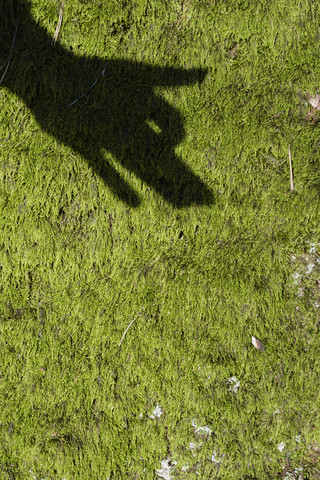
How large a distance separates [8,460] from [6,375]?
557mm

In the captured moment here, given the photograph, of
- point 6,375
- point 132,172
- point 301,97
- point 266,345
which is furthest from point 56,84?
point 266,345

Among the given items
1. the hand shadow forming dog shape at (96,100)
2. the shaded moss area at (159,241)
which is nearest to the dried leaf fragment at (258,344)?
the shaded moss area at (159,241)

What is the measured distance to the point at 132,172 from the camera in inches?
92.3

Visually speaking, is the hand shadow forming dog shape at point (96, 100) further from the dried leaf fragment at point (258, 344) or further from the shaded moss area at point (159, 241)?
the dried leaf fragment at point (258, 344)

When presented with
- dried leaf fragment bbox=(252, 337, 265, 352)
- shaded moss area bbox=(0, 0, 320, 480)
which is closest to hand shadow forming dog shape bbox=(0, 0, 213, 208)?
shaded moss area bbox=(0, 0, 320, 480)

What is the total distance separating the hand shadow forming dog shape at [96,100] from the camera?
2.32 metres

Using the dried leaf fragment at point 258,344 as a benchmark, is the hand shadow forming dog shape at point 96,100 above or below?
above

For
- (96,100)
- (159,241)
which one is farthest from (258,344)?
(96,100)

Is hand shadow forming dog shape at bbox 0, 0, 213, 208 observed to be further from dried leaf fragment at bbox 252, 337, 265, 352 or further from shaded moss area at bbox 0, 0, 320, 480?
dried leaf fragment at bbox 252, 337, 265, 352

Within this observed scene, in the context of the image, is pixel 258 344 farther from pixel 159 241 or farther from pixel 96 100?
pixel 96 100

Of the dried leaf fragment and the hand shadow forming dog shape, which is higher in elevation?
the hand shadow forming dog shape

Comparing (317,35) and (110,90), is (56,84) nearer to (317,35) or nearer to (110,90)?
(110,90)

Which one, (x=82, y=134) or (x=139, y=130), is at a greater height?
(x=139, y=130)

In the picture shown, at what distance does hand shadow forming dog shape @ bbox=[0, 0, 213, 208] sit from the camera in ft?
7.61
